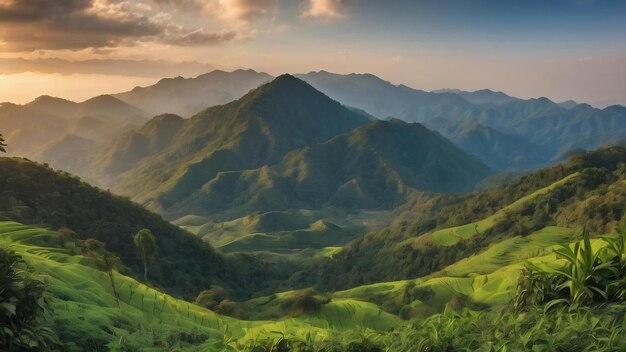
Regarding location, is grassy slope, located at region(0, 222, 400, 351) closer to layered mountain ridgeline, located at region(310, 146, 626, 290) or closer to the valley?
the valley

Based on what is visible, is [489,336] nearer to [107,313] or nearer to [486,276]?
[107,313]

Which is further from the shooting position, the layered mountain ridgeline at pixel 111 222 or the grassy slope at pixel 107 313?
the layered mountain ridgeline at pixel 111 222

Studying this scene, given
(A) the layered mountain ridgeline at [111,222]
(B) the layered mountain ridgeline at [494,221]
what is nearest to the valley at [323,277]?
(A) the layered mountain ridgeline at [111,222]

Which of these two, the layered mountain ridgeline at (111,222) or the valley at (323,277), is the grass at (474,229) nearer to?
the valley at (323,277)

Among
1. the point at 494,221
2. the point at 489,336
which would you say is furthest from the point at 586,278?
the point at 494,221

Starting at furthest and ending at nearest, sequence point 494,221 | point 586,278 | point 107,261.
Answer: point 494,221 → point 107,261 → point 586,278

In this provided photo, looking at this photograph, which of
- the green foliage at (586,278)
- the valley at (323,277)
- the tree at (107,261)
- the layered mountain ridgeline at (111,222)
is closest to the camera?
the valley at (323,277)

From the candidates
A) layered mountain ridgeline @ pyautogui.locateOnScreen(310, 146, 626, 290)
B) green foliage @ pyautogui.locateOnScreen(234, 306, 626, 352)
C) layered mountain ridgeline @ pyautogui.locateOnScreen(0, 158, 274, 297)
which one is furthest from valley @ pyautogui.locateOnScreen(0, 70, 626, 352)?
layered mountain ridgeline @ pyautogui.locateOnScreen(310, 146, 626, 290)

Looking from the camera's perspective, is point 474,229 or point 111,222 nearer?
point 111,222
